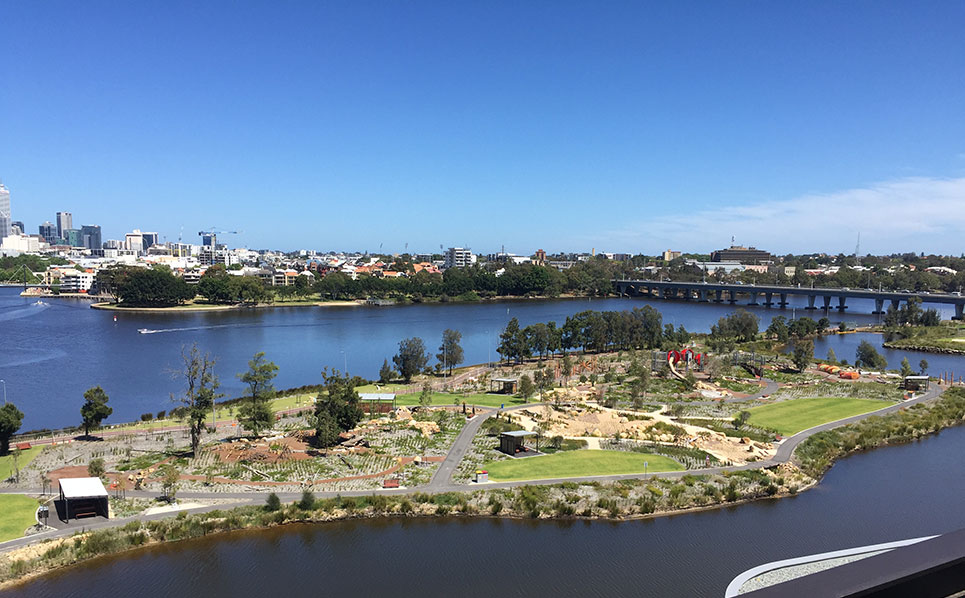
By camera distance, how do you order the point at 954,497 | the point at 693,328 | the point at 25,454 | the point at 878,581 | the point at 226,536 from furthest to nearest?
1. the point at 693,328
2. the point at 25,454
3. the point at 954,497
4. the point at 226,536
5. the point at 878,581

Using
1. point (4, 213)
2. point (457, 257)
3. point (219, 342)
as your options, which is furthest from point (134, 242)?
point (219, 342)

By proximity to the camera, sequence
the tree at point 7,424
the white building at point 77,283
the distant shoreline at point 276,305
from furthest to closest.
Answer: the white building at point 77,283
the distant shoreline at point 276,305
the tree at point 7,424

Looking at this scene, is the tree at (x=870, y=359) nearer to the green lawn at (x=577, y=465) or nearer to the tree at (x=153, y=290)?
the green lawn at (x=577, y=465)

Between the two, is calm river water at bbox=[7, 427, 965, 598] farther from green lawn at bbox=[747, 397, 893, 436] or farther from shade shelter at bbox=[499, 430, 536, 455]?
green lawn at bbox=[747, 397, 893, 436]

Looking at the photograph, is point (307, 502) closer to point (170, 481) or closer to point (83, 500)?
point (170, 481)

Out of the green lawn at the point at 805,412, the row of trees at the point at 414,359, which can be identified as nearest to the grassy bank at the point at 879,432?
the green lawn at the point at 805,412

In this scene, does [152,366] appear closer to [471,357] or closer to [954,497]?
[471,357]

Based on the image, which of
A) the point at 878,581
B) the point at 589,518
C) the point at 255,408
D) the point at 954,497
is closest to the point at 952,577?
the point at 878,581
